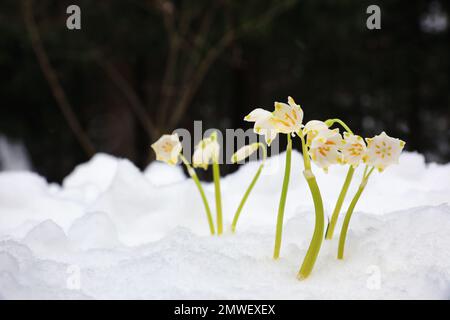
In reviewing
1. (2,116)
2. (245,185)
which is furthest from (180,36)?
(245,185)

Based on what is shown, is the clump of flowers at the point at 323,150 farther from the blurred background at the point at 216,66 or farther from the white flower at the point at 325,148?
the blurred background at the point at 216,66

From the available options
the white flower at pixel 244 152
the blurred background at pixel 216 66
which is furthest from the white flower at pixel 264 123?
the blurred background at pixel 216 66

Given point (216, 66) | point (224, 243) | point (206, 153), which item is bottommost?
point (224, 243)

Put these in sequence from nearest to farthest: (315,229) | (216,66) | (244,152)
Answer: (315,229), (244,152), (216,66)

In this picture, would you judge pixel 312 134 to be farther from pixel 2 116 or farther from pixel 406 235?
pixel 2 116

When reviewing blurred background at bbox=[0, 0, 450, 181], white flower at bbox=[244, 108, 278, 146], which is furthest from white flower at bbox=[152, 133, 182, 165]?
blurred background at bbox=[0, 0, 450, 181]

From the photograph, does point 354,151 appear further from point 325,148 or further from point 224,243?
point 224,243

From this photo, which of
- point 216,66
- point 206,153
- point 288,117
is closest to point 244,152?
point 206,153
